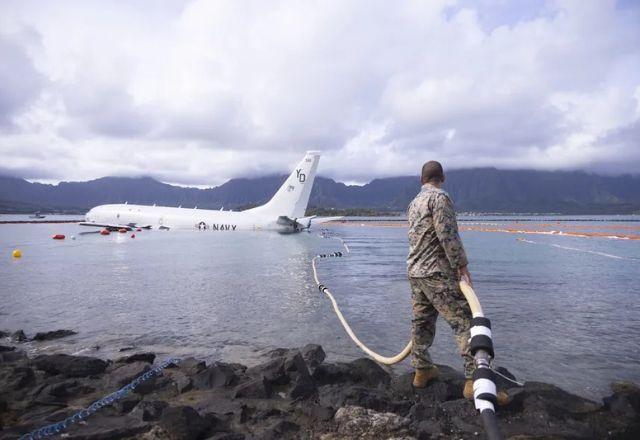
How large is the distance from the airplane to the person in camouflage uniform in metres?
50.2

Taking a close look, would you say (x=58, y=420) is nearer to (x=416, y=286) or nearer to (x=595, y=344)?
(x=416, y=286)

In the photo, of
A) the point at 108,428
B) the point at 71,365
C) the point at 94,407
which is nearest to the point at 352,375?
the point at 108,428

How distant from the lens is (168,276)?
19.3m

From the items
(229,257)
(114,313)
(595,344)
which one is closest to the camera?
(595,344)

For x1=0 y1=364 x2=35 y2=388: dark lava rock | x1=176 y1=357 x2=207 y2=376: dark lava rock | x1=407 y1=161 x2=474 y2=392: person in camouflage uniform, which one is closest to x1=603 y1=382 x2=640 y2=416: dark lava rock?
x1=407 y1=161 x2=474 y2=392: person in camouflage uniform

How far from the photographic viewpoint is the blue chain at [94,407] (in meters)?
4.89

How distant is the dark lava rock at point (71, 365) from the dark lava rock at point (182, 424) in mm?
3096

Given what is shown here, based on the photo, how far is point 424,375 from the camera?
20.9 feet

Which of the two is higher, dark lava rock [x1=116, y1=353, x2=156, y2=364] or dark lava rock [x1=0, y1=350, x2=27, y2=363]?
dark lava rock [x1=116, y1=353, x2=156, y2=364]

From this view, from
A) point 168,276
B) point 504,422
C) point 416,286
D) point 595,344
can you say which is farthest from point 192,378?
point 168,276

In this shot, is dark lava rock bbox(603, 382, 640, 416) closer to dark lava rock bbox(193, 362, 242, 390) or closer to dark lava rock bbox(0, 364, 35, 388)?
dark lava rock bbox(193, 362, 242, 390)

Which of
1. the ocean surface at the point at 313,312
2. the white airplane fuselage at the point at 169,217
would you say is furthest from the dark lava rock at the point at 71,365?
the white airplane fuselage at the point at 169,217

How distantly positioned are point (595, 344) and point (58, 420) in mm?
9325

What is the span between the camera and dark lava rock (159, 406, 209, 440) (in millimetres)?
4875
